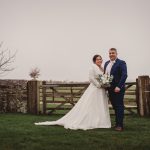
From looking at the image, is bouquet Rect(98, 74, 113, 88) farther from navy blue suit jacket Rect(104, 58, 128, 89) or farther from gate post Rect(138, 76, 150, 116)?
gate post Rect(138, 76, 150, 116)

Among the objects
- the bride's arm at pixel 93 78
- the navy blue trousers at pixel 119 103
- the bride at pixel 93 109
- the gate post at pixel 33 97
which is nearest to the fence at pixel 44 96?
the gate post at pixel 33 97

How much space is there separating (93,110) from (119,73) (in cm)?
137

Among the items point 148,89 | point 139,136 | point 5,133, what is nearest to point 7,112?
point 148,89

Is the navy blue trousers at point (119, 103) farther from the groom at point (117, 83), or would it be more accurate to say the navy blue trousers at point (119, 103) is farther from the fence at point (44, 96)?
the fence at point (44, 96)

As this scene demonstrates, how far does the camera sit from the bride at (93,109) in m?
10.1

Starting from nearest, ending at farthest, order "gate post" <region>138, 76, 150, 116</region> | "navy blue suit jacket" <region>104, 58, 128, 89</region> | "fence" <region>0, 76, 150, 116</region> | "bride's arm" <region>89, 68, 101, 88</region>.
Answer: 1. "navy blue suit jacket" <region>104, 58, 128, 89</region>
2. "bride's arm" <region>89, 68, 101, 88</region>
3. "gate post" <region>138, 76, 150, 116</region>
4. "fence" <region>0, 76, 150, 116</region>

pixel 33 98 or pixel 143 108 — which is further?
pixel 33 98

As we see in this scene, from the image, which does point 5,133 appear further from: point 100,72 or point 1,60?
point 1,60

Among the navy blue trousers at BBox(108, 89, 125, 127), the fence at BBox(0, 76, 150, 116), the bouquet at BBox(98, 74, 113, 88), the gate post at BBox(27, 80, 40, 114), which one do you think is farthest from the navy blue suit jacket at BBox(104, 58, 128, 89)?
the gate post at BBox(27, 80, 40, 114)

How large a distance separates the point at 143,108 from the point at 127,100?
1125 mm

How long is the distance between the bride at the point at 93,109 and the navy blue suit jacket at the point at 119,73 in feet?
2.11

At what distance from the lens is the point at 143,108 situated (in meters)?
14.2

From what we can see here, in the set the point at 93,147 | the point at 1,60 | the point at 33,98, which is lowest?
the point at 93,147

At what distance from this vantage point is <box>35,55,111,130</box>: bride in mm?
10062
